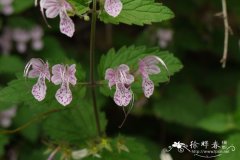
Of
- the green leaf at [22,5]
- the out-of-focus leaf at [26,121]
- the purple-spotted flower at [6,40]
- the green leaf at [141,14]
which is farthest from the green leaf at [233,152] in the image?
the purple-spotted flower at [6,40]

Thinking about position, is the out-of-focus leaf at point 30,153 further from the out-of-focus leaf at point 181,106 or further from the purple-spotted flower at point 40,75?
the purple-spotted flower at point 40,75

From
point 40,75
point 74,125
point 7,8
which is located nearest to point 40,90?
point 40,75

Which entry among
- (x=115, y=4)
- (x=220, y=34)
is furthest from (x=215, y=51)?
(x=115, y=4)

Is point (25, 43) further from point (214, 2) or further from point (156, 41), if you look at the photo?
point (214, 2)

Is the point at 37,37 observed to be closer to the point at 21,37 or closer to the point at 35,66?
the point at 21,37

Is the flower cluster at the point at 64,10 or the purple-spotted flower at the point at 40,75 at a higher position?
the flower cluster at the point at 64,10

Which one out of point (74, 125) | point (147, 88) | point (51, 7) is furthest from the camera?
point (74, 125)

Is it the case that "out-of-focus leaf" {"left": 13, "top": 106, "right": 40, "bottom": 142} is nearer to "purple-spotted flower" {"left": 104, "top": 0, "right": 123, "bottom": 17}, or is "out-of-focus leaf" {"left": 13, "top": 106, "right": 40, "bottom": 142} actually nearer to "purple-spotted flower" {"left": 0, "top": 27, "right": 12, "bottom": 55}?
"purple-spotted flower" {"left": 0, "top": 27, "right": 12, "bottom": 55}

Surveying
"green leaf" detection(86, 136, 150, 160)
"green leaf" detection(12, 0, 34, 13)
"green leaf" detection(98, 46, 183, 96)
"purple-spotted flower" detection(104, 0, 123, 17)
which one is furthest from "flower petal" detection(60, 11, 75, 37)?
"green leaf" detection(12, 0, 34, 13)
